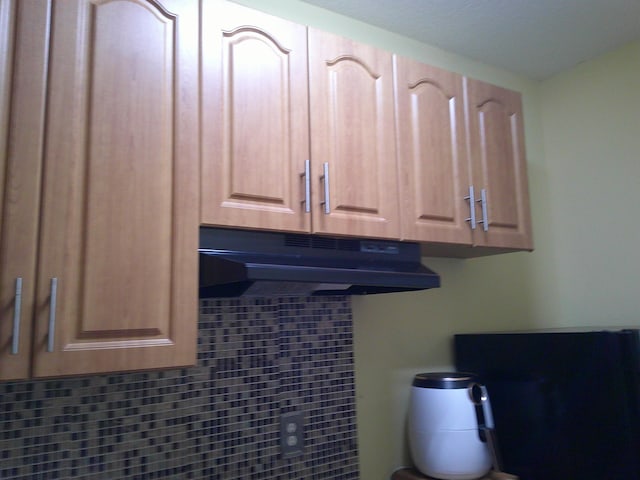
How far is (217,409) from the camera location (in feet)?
5.00

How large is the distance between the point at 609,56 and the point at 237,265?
77.0 inches

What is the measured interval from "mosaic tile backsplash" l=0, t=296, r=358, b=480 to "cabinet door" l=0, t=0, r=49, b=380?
34 cm

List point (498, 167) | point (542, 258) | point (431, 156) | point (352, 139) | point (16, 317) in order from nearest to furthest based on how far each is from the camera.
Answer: point (16, 317) → point (352, 139) → point (431, 156) → point (498, 167) → point (542, 258)

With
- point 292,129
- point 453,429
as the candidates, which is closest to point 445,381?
point 453,429

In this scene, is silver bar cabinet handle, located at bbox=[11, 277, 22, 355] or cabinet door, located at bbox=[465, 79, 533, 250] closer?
silver bar cabinet handle, located at bbox=[11, 277, 22, 355]

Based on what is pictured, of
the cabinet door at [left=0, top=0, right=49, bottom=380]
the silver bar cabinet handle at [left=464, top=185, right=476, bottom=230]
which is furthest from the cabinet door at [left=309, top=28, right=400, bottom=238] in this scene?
the cabinet door at [left=0, top=0, right=49, bottom=380]

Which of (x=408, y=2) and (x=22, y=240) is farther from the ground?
(x=408, y=2)

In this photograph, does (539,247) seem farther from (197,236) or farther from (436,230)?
(197,236)

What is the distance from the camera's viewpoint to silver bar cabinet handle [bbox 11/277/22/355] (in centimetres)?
99

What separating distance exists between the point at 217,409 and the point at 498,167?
1189mm

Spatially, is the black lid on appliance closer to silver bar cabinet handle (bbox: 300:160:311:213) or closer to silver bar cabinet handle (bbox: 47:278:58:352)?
silver bar cabinet handle (bbox: 300:160:311:213)

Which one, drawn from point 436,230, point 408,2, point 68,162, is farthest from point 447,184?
point 68,162

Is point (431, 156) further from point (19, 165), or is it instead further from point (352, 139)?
point (19, 165)

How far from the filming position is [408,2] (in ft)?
6.16
